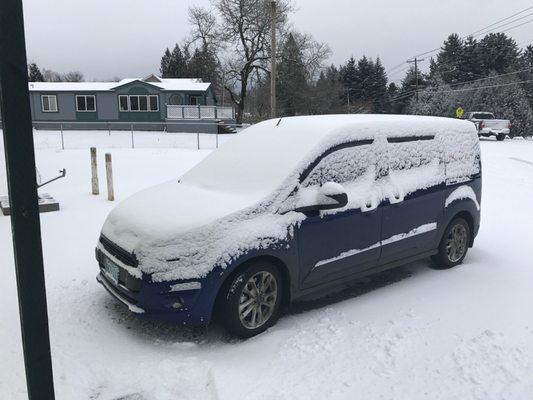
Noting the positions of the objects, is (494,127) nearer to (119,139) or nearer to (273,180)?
(119,139)

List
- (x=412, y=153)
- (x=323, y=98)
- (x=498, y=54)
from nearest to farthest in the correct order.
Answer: (x=412, y=153) → (x=323, y=98) → (x=498, y=54)

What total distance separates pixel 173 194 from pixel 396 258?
2498 millimetres

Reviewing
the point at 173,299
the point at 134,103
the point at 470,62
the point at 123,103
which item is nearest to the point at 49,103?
the point at 123,103

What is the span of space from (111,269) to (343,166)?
2.40 m

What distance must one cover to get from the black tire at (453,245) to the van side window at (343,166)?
1.60 m

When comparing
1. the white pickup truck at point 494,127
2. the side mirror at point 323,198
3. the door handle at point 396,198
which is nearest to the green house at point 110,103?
the white pickup truck at point 494,127

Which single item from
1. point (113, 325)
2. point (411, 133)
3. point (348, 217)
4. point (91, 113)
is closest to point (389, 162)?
point (411, 133)

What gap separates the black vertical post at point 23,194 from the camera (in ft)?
6.37

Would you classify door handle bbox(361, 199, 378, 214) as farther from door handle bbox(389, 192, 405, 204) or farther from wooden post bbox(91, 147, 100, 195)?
wooden post bbox(91, 147, 100, 195)

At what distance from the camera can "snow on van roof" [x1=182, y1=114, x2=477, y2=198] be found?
457 cm

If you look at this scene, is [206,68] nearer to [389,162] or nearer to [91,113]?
[91,113]

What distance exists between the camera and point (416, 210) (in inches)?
210

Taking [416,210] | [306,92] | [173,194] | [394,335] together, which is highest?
[306,92]

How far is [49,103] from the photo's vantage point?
3706 centimetres
